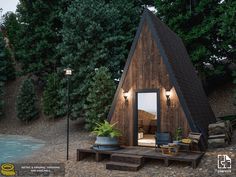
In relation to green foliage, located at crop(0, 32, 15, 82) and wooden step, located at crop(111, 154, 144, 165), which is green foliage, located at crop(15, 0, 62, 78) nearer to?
green foliage, located at crop(0, 32, 15, 82)

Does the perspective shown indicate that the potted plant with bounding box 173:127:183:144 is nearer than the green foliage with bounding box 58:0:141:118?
Yes

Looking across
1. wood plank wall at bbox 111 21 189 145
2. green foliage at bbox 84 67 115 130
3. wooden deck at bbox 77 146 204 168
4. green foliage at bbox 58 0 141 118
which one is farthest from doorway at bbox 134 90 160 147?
green foliage at bbox 58 0 141 118

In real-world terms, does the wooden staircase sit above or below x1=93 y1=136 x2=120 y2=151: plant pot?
below

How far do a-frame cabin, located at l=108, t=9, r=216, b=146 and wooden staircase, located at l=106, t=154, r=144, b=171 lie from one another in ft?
6.53

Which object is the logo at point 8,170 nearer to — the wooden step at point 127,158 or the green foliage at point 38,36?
the wooden step at point 127,158

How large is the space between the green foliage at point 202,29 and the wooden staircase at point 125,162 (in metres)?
12.6

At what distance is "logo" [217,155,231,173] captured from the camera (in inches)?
290

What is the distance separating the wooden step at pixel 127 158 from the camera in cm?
858

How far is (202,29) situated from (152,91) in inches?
428

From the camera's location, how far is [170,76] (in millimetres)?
10070

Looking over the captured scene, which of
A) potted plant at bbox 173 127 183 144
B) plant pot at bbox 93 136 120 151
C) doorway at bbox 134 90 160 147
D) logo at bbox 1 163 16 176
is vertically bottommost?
logo at bbox 1 163 16 176

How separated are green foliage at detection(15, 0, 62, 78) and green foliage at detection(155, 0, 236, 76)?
1159 centimetres

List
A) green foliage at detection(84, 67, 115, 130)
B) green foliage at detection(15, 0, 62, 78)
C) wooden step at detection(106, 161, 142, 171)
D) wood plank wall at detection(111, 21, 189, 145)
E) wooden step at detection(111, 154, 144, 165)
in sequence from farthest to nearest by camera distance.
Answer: green foliage at detection(15, 0, 62, 78) < green foliage at detection(84, 67, 115, 130) < wood plank wall at detection(111, 21, 189, 145) < wooden step at detection(111, 154, 144, 165) < wooden step at detection(106, 161, 142, 171)

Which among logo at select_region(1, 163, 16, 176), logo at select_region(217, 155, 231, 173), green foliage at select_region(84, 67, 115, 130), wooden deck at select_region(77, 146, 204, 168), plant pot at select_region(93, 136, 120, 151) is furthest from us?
green foliage at select_region(84, 67, 115, 130)
